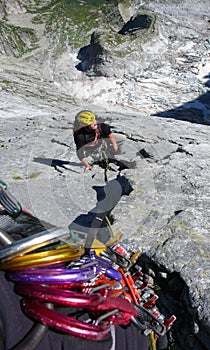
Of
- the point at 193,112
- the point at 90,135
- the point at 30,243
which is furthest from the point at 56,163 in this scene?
the point at 193,112

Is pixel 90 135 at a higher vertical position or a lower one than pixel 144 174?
higher

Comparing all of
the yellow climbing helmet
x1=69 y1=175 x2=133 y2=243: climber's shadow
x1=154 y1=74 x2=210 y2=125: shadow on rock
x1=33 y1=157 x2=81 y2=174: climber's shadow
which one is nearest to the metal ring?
x1=69 y1=175 x2=133 y2=243: climber's shadow

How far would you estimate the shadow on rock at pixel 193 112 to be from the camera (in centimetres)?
2924

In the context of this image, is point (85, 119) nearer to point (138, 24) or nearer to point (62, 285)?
point (62, 285)

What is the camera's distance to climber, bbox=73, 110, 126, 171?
7.66 m

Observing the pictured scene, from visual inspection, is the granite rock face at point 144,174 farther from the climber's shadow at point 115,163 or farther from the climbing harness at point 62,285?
the climbing harness at point 62,285

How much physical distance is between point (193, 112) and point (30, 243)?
1192 inches

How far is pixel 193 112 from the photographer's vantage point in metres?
30.5

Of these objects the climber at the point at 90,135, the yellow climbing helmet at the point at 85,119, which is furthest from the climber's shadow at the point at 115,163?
the yellow climbing helmet at the point at 85,119

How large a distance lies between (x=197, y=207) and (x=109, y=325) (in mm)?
4332

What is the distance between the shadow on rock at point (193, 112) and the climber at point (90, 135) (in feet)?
71.5

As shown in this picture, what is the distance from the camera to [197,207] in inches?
232

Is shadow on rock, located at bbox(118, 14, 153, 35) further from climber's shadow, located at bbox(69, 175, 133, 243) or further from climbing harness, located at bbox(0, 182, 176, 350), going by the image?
climbing harness, located at bbox(0, 182, 176, 350)

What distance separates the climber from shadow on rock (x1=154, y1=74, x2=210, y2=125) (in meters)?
21.8
